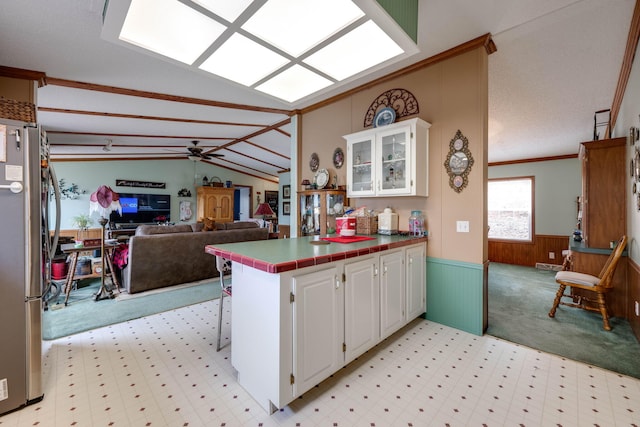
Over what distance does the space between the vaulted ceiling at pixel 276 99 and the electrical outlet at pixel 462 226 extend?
161cm

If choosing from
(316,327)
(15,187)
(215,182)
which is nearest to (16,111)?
(15,187)

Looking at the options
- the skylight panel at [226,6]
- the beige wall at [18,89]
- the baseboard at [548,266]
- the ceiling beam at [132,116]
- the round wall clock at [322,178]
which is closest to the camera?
the skylight panel at [226,6]

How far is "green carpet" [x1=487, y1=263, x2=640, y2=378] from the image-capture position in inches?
88.6

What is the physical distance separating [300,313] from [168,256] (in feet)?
10.6

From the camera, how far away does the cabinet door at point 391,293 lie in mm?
2304

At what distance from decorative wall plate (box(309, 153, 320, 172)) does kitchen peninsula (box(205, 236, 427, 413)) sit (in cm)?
213

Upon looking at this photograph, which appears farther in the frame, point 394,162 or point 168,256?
point 168,256

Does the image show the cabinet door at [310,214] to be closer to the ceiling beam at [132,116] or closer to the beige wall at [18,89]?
the ceiling beam at [132,116]

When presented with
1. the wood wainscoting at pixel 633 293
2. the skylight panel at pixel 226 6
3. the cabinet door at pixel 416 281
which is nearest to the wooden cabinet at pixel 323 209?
the cabinet door at pixel 416 281

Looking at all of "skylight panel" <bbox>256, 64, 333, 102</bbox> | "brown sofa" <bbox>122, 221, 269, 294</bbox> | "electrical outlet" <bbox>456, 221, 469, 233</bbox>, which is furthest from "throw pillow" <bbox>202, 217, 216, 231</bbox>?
"electrical outlet" <bbox>456, 221, 469, 233</bbox>

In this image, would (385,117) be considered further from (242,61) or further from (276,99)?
(242,61)

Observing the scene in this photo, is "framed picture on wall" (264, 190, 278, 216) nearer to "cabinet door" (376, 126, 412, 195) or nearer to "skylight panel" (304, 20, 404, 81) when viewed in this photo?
"cabinet door" (376, 126, 412, 195)

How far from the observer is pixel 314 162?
4133 mm

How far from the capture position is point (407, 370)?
2.08m
